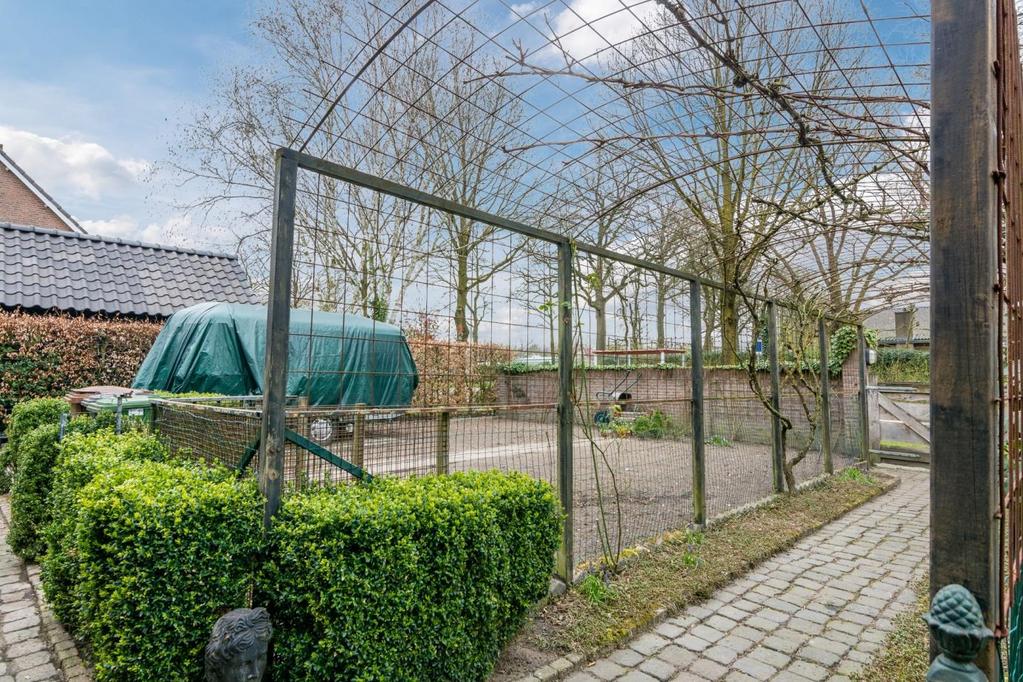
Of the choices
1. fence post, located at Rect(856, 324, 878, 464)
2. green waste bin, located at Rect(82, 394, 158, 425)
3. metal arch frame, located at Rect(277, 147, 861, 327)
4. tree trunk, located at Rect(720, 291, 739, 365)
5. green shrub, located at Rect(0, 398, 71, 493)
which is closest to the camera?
metal arch frame, located at Rect(277, 147, 861, 327)

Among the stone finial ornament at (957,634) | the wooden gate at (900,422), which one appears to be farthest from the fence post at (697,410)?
the wooden gate at (900,422)

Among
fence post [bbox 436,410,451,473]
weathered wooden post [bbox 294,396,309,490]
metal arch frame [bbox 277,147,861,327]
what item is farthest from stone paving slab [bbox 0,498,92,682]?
metal arch frame [bbox 277,147,861,327]

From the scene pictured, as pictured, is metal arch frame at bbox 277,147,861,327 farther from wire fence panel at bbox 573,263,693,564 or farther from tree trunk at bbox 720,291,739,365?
tree trunk at bbox 720,291,739,365

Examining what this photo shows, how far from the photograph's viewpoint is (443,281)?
2924 millimetres

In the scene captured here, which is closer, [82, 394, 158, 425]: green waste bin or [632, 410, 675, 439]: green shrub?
[82, 394, 158, 425]: green waste bin

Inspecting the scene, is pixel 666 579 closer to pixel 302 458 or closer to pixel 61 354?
pixel 302 458

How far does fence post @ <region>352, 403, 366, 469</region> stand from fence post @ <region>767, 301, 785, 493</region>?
15.0ft

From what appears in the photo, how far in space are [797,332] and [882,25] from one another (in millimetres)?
3647

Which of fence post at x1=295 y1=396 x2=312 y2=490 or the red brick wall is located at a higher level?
the red brick wall

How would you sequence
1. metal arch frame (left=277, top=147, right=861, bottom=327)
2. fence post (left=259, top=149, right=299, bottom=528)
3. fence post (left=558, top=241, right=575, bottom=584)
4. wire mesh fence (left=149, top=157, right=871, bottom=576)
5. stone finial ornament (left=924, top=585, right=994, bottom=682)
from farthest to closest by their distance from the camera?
fence post (left=558, top=241, right=575, bottom=584) → wire mesh fence (left=149, top=157, right=871, bottom=576) → metal arch frame (left=277, top=147, right=861, bottom=327) → fence post (left=259, top=149, right=299, bottom=528) → stone finial ornament (left=924, top=585, right=994, bottom=682)

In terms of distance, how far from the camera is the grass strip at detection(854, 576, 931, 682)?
247 centimetres

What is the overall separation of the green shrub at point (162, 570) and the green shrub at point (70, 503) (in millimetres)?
624

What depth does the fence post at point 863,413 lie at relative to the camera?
7719 millimetres

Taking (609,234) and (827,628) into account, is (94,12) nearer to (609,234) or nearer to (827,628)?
(609,234)
